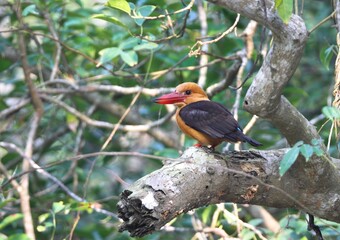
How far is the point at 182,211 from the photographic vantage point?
222 cm

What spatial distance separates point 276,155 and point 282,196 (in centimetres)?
15

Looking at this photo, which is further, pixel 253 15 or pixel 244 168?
pixel 244 168

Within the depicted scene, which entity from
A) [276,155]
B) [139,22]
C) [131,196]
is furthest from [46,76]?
[131,196]

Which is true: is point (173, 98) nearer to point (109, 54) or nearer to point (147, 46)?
point (147, 46)

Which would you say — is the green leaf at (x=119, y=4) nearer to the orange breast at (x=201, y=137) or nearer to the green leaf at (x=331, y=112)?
the orange breast at (x=201, y=137)

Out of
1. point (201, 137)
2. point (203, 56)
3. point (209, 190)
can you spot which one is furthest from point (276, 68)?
point (203, 56)

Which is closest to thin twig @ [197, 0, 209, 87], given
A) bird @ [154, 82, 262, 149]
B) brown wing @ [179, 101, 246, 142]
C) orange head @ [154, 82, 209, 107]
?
orange head @ [154, 82, 209, 107]

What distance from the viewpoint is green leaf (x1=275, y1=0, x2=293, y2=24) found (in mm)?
2104

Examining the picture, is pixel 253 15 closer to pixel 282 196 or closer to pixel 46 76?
pixel 282 196

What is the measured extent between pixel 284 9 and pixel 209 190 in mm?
651

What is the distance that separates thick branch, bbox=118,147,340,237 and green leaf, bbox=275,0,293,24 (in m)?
0.54

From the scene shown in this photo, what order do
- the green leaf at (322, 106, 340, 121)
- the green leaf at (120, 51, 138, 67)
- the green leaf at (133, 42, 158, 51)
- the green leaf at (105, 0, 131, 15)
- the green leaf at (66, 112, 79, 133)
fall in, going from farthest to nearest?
the green leaf at (66, 112, 79, 133), the green leaf at (120, 51, 138, 67), the green leaf at (133, 42, 158, 51), the green leaf at (105, 0, 131, 15), the green leaf at (322, 106, 340, 121)

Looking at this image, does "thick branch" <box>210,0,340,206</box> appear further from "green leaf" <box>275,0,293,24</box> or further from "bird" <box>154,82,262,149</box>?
"bird" <box>154,82,262,149</box>

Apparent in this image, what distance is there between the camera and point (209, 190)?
7.68ft
